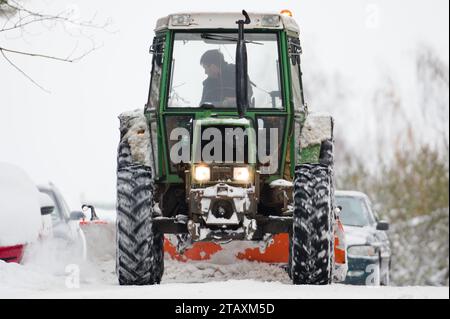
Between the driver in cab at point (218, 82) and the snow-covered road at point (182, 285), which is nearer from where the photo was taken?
the snow-covered road at point (182, 285)

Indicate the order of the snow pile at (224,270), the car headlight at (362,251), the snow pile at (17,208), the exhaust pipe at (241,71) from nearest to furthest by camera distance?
the exhaust pipe at (241,71) < the snow pile at (17,208) < the snow pile at (224,270) < the car headlight at (362,251)

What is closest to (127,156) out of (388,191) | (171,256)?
(171,256)

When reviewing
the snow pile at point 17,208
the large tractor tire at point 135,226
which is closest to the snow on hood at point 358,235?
the snow pile at point 17,208

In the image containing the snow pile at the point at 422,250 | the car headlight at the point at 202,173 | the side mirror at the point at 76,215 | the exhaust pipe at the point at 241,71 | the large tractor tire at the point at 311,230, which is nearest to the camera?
the exhaust pipe at the point at 241,71

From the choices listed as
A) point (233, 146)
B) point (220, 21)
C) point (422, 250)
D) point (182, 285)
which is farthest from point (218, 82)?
point (422, 250)

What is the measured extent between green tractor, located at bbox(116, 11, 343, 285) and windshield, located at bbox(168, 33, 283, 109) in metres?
0.01

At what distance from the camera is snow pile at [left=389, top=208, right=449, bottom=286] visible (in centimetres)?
3644

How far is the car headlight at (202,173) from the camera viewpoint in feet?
38.8

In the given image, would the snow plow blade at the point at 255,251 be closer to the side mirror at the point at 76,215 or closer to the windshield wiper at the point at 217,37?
the side mirror at the point at 76,215

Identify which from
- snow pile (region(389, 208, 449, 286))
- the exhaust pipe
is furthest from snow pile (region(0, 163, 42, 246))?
snow pile (region(389, 208, 449, 286))
